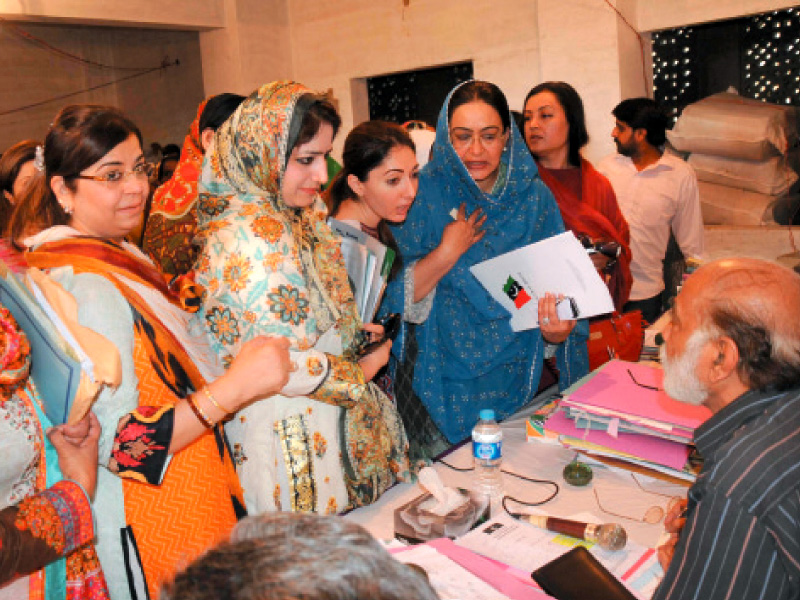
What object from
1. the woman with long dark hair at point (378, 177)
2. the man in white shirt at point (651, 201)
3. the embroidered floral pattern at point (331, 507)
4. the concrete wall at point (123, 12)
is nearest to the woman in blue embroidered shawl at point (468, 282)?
the woman with long dark hair at point (378, 177)

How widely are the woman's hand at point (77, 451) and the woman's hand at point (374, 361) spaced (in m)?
0.70

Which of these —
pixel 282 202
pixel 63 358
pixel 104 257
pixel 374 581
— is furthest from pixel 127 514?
pixel 374 581

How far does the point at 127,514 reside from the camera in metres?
1.40

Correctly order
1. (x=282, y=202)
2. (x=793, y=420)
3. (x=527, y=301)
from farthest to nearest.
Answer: (x=527, y=301), (x=282, y=202), (x=793, y=420)

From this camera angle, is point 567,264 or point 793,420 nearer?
point 793,420

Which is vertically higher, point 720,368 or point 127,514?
point 720,368

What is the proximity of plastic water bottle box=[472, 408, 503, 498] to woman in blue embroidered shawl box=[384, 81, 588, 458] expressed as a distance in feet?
1.73

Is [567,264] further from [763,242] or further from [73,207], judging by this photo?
[763,242]

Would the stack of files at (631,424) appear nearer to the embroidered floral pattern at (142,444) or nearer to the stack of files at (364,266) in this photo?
the stack of files at (364,266)

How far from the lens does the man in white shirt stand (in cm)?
399

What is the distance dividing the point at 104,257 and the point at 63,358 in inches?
13.9

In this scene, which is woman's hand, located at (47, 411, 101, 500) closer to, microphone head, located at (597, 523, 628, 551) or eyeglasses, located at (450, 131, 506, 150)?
microphone head, located at (597, 523, 628, 551)

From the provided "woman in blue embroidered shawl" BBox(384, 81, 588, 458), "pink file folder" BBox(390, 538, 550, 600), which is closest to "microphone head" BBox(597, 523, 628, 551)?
"pink file folder" BBox(390, 538, 550, 600)

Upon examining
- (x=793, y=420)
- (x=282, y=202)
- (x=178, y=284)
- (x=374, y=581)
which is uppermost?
(x=282, y=202)
